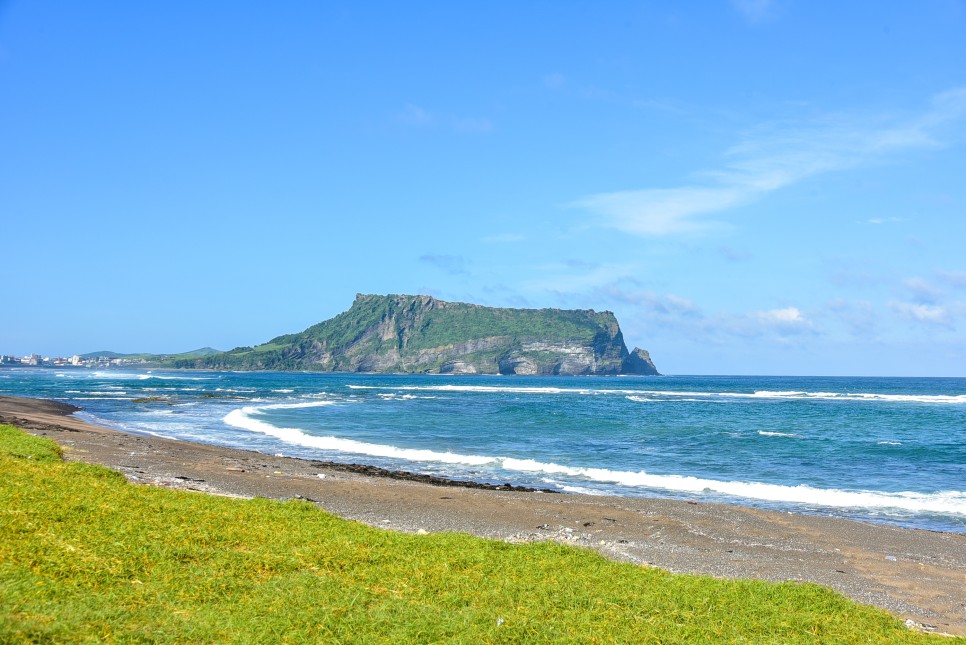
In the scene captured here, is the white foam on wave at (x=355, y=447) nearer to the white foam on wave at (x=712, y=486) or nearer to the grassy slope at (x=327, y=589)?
the white foam on wave at (x=712, y=486)

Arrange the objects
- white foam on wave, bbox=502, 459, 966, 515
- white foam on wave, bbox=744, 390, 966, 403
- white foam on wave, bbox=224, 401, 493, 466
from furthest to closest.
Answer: white foam on wave, bbox=744, 390, 966, 403
white foam on wave, bbox=224, 401, 493, 466
white foam on wave, bbox=502, 459, 966, 515

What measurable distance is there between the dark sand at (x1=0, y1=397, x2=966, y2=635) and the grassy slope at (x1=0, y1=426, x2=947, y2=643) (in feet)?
13.6

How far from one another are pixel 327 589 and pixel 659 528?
11230 millimetres

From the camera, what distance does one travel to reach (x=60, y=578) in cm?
725

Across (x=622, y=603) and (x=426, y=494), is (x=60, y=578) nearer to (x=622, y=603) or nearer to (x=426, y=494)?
(x=622, y=603)

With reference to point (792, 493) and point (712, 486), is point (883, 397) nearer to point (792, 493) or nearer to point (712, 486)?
point (792, 493)

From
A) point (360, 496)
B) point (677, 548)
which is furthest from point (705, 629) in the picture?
point (360, 496)

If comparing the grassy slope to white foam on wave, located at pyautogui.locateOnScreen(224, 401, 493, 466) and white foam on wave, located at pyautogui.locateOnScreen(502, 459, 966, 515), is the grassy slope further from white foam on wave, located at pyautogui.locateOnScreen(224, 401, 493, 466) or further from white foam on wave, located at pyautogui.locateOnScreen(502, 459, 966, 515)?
white foam on wave, located at pyautogui.locateOnScreen(224, 401, 493, 466)

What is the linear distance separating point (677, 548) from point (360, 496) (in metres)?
8.52

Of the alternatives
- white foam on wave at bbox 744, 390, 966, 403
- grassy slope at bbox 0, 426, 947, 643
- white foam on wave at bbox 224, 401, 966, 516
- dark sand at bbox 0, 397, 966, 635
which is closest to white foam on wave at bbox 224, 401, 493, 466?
white foam on wave at bbox 224, 401, 966, 516

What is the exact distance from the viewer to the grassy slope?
6.62 m

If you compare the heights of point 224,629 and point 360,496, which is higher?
point 224,629

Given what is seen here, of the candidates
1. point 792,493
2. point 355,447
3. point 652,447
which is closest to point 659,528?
point 792,493

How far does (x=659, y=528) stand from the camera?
1714 centimetres
